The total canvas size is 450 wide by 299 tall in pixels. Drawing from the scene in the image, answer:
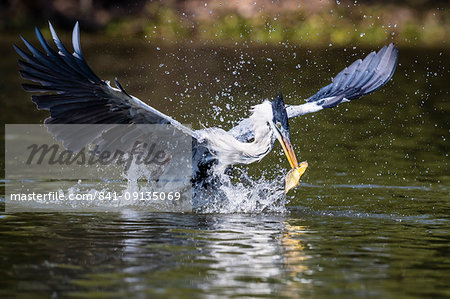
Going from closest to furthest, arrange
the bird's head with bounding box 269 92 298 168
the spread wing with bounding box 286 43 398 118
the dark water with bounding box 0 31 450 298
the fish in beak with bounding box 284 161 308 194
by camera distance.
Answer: the dark water with bounding box 0 31 450 298
the fish in beak with bounding box 284 161 308 194
the bird's head with bounding box 269 92 298 168
the spread wing with bounding box 286 43 398 118

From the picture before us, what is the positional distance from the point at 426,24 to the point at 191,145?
A: 22.2 m

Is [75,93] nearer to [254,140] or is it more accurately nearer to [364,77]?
[254,140]

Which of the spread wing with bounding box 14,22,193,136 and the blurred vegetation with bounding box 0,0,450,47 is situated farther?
the blurred vegetation with bounding box 0,0,450,47

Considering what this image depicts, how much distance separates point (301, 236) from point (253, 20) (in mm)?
23179

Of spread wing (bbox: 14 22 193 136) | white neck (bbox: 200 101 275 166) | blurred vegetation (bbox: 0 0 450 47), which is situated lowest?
white neck (bbox: 200 101 275 166)

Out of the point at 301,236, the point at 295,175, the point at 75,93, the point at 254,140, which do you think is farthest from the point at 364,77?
the point at 75,93

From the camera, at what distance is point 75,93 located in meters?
8.38

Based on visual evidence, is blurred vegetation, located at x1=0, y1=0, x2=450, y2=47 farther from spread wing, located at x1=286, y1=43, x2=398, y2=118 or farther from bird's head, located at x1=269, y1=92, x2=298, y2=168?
bird's head, located at x1=269, y1=92, x2=298, y2=168

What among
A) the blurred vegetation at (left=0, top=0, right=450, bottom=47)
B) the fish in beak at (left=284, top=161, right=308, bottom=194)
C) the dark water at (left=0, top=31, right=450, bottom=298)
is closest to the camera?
the dark water at (left=0, top=31, right=450, bottom=298)

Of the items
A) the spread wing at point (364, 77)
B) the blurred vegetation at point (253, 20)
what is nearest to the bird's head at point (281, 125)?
the spread wing at point (364, 77)

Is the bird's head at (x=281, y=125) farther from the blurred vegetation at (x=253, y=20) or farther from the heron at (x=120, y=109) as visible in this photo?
the blurred vegetation at (x=253, y=20)

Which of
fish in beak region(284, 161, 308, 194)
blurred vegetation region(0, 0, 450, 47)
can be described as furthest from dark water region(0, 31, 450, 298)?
blurred vegetation region(0, 0, 450, 47)

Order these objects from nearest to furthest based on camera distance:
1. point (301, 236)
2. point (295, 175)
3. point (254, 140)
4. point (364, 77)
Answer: point (301, 236) → point (295, 175) → point (254, 140) → point (364, 77)

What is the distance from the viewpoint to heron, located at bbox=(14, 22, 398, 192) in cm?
811
